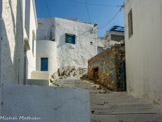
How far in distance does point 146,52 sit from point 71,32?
13311 mm

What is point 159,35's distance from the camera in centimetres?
394

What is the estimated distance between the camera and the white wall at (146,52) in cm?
404

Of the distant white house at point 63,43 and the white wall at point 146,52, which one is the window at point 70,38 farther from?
the white wall at point 146,52

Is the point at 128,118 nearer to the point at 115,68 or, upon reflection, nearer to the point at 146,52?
the point at 146,52

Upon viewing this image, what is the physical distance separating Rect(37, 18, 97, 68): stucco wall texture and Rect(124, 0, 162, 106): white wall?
35.8 feet

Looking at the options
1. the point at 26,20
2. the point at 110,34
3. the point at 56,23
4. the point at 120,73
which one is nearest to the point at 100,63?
the point at 120,73

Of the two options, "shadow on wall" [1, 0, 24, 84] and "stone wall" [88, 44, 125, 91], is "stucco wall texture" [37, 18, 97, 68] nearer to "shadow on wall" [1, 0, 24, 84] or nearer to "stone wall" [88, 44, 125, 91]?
"stone wall" [88, 44, 125, 91]

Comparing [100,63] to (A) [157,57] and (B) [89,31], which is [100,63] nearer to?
(A) [157,57]

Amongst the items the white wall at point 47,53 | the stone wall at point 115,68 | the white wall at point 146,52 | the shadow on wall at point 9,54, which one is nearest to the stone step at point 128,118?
the white wall at point 146,52

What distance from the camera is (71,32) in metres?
17.3

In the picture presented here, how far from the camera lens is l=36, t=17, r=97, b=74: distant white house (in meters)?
15.4

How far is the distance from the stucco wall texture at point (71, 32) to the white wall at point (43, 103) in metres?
14.8

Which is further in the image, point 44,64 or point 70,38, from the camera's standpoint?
point 70,38

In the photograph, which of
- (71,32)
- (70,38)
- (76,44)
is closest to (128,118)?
(76,44)
